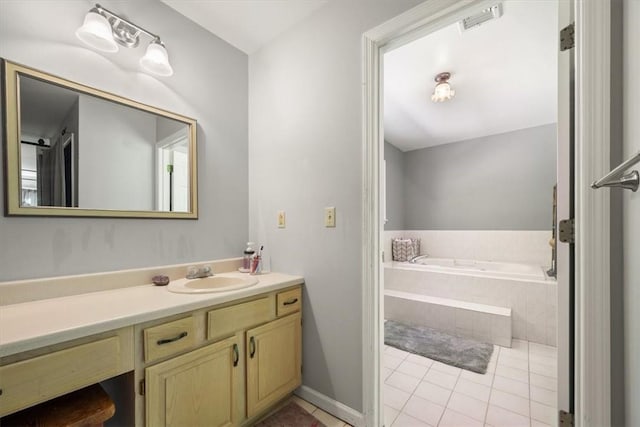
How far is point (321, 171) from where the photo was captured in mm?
1637

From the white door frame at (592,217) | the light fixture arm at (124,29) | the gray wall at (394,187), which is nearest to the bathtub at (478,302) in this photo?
the gray wall at (394,187)

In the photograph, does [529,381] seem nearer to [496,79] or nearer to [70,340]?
[496,79]

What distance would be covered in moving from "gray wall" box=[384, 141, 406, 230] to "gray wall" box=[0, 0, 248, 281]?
2.74 meters

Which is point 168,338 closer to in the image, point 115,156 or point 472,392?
point 115,156

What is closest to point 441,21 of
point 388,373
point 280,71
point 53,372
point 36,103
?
point 280,71

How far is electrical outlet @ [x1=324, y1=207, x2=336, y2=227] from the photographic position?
1575 mm

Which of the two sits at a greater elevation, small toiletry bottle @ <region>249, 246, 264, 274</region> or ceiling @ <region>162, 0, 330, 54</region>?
ceiling @ <region>162, 0, 330, 54</region>

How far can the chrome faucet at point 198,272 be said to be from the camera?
1.61 meters

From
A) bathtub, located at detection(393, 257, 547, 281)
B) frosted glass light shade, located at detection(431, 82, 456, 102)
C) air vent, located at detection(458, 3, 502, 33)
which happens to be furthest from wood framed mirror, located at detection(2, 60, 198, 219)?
bathtub, located at detection(393, 257, 547, 281)

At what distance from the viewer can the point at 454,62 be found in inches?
84.7

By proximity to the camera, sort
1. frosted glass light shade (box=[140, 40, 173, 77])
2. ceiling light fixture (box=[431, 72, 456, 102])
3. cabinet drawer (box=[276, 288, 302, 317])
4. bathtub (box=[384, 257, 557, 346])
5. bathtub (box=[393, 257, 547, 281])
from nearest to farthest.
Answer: frosted glass light shade (box=[140, 40, 173, 77]), cabinet drawer (box=[276, 288, 302, 317]), ceiling light fixture (box=[431, 72, 456, 102]), bathtub (box=[384, 257, 557, 346]), bathtub (box=[393, 257, 547, 281])

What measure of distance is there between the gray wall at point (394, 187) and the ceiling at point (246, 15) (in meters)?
2.69

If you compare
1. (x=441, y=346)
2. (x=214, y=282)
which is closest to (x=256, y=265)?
(x=214, y=282)

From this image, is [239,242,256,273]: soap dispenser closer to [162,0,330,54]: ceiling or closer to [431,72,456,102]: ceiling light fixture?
[162,0,330,54]: ceiling
